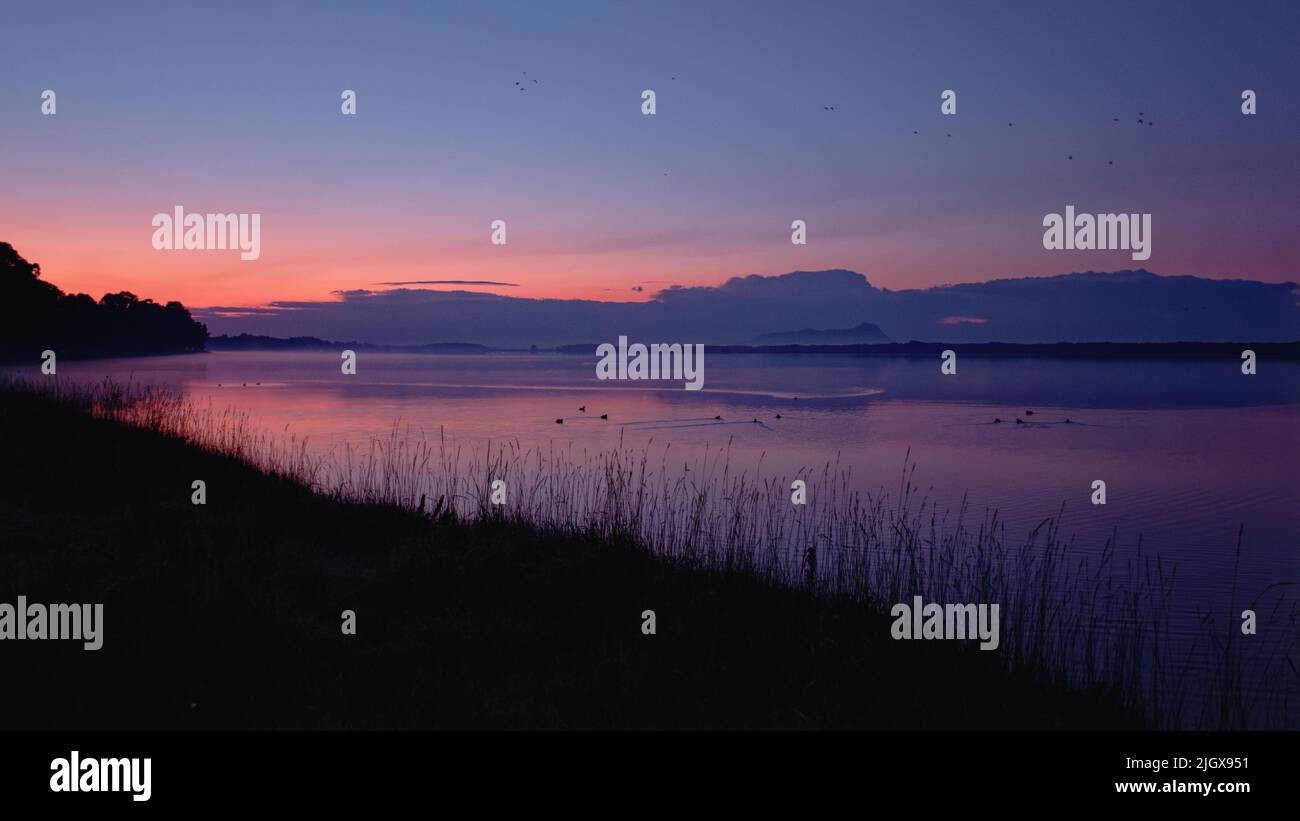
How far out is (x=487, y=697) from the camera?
6.35m

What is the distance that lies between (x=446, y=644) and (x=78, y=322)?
106504mm

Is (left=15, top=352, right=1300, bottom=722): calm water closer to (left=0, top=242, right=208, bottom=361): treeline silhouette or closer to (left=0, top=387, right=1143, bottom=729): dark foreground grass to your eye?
(left=0, top=387, right=1143, bottom=729): dark foreground grass

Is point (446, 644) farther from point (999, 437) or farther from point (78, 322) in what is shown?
point (78, 322)

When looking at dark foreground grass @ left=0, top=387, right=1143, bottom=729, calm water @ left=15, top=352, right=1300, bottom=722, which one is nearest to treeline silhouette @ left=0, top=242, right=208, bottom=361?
calm water @ left=15, top=352, right=1300, bottom=722

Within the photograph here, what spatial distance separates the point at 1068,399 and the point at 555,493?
4083cm

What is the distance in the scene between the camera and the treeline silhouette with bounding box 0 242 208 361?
216ft

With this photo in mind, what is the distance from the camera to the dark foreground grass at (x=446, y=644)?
6.16m

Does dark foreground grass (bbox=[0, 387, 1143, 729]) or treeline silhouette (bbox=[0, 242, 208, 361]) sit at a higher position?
treeline silhouette (bbox=[0, 242, 208, 361])

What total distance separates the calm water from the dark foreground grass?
5.38 metres

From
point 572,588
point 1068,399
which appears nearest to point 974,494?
point 572,588

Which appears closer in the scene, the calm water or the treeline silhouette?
the calm water

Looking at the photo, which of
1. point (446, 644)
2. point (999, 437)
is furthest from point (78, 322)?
point (446, 644)

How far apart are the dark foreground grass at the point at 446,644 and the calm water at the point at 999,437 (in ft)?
17.7
